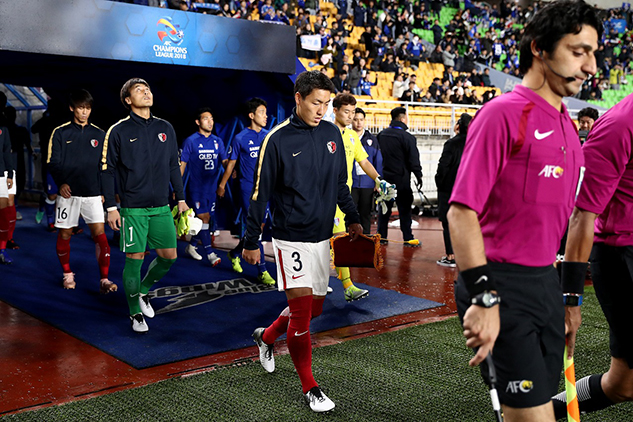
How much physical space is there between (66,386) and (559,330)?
10.8 ft

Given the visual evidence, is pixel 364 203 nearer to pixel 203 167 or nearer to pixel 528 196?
pixel 203 167

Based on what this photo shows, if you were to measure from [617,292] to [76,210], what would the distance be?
5830mm

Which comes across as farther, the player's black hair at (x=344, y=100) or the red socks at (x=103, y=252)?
the red socks at (x=103, y=252)

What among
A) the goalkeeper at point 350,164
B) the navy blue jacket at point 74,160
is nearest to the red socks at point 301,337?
the goalkeeper at point 350,164

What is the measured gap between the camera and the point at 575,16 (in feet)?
6.94

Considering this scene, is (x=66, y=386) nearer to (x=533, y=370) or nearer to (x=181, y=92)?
(x=533, y=370)

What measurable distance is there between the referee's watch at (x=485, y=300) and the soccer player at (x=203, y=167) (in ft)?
22.3

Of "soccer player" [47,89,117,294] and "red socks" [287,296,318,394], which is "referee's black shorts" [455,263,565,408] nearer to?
"red socks" [287,296,318,394]

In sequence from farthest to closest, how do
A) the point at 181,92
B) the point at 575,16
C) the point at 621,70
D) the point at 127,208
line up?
1. the point at 621,70
2. the point at 181,92
3. the point at 127,208
4. the point at 575,16

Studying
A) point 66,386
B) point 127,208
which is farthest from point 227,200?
point 66,386

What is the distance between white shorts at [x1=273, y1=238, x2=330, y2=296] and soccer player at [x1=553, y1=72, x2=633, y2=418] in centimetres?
156

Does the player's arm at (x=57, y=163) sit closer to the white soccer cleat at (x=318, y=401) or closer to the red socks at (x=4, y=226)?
the red socks at (x=4, y=226)

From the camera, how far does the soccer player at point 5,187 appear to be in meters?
7.75

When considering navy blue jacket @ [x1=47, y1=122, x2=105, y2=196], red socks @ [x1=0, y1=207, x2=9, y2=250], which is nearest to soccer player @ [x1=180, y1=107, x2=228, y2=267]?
navy blue jacket @ [x1=47, y1=122, x2=105, y2=196]
